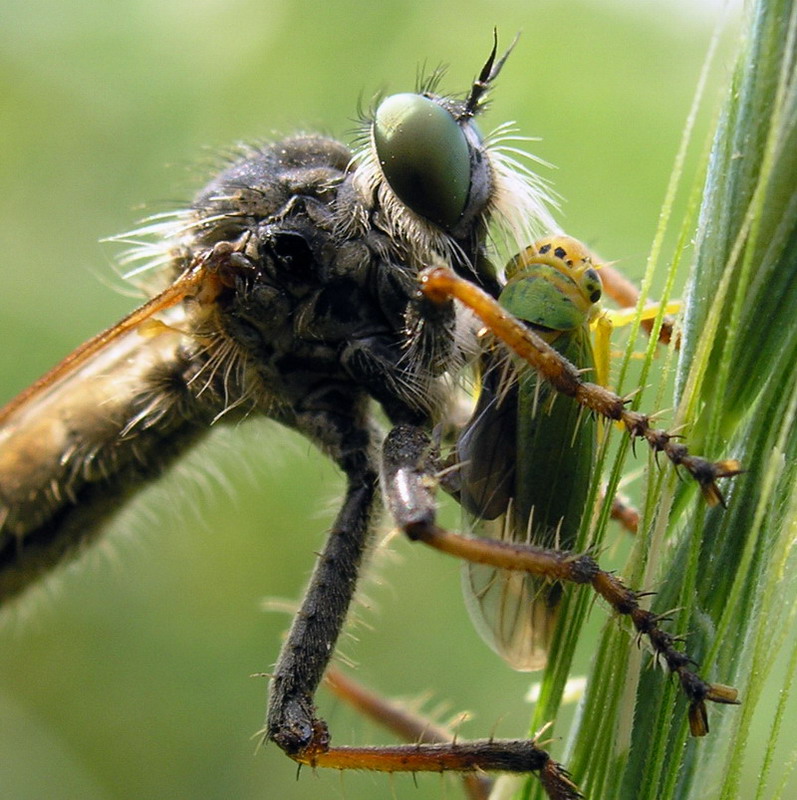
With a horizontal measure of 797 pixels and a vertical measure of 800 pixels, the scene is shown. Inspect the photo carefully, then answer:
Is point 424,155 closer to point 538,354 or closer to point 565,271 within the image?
point 565,271

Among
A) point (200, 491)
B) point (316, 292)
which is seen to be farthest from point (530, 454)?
point (200, 491)

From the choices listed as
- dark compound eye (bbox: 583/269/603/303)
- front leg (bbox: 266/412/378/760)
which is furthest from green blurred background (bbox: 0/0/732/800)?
dark compound eye (bbox: 583/269/603/303)

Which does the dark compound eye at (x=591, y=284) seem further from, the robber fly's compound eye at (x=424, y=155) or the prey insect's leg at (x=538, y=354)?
the robber fly's compound eye at (x=424, y=155)

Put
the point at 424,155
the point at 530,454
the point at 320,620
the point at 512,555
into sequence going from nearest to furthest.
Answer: the point at 512,555, the point at 530,454, the point at 424,155, the point at 320,620

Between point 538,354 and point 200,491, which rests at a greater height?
point 538,354

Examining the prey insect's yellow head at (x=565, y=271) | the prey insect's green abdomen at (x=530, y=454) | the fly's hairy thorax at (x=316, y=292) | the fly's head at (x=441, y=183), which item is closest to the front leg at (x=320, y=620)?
the fly's hairy thorax at (x=316, y=292)

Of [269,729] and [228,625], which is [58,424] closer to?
[269,729]
